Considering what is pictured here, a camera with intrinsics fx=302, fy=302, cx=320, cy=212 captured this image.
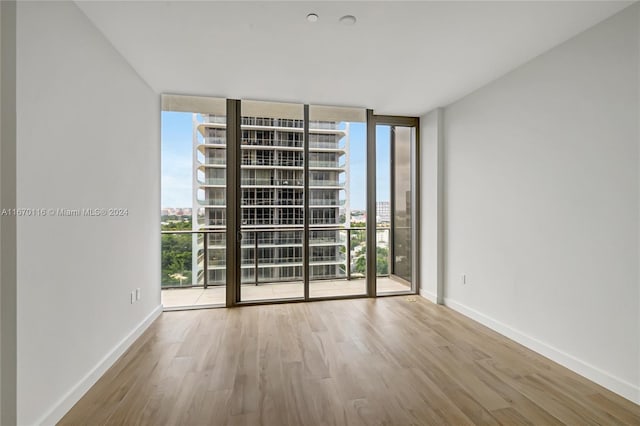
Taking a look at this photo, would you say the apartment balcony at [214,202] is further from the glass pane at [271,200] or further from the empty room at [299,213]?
the glass pane at [271,200]

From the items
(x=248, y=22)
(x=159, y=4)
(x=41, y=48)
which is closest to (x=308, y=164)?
(x=248, y=22)

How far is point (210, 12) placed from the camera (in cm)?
208

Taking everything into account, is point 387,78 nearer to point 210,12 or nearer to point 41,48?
point 210,12

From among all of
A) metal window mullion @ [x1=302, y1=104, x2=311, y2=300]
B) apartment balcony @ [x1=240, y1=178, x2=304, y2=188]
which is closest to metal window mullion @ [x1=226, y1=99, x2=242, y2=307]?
apartment balcony @ [x1=240, y1=178, x2=304, y2=188]

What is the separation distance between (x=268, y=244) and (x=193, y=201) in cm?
110

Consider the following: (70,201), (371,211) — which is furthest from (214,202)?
(371,211)

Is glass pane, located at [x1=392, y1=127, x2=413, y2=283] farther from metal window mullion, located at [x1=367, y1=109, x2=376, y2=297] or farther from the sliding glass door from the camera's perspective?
metal window mullion, located at [x1=367, y1=109, x2=376, y2=297]

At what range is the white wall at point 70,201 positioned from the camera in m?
1.62

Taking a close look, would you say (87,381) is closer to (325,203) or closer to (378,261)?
(325,203)

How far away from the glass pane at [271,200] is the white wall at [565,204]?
2163 mm

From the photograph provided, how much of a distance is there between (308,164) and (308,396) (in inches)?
113

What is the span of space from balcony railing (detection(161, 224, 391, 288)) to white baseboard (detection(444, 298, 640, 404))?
157cm

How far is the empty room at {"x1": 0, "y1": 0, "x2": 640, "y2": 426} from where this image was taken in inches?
71.2

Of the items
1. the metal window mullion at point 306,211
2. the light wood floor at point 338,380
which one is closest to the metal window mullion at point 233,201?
the light wood floor at point 338,380
